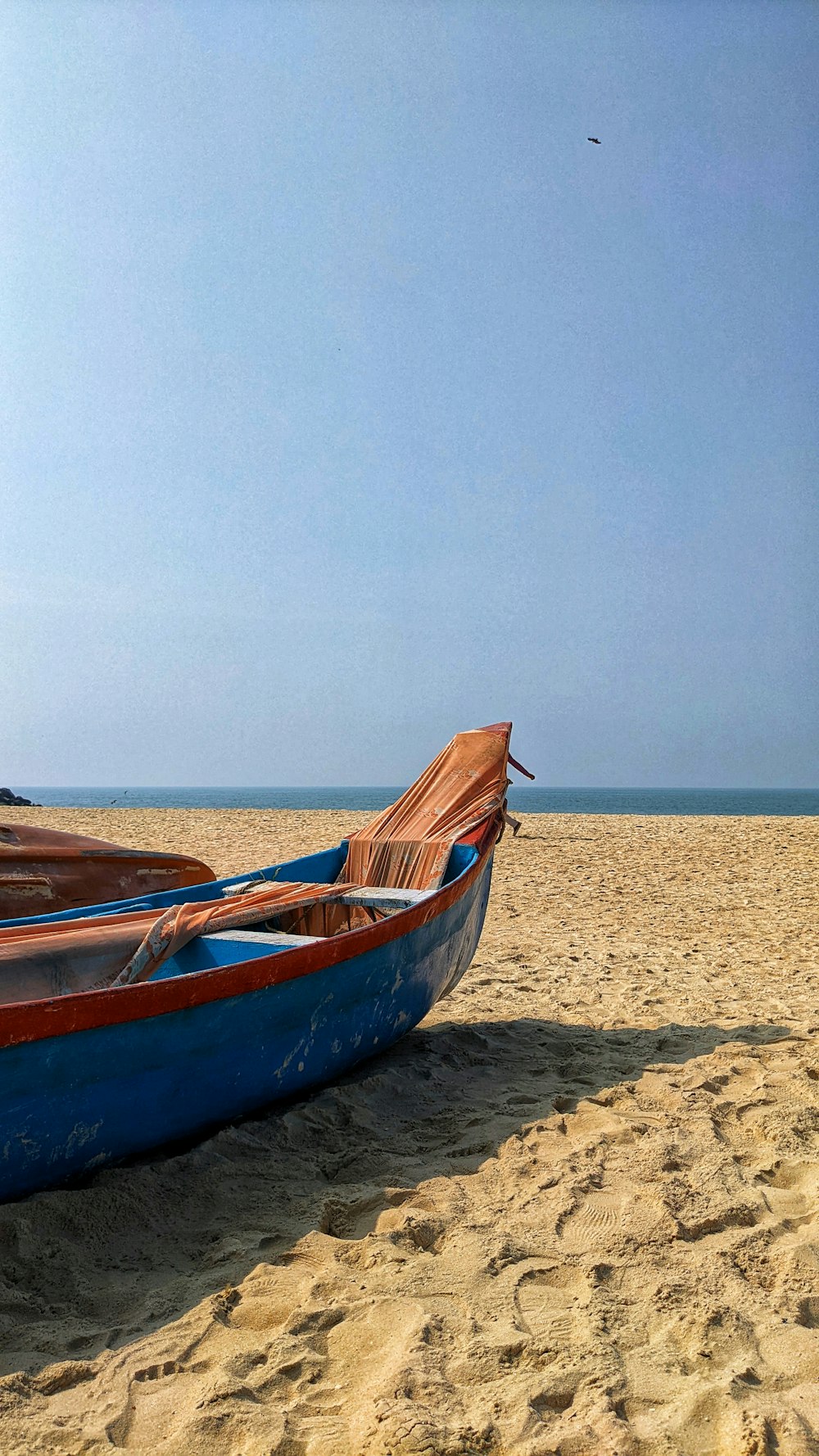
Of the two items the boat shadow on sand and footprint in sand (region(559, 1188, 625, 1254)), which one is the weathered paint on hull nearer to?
the boat shadow on sand

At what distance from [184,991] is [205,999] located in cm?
11

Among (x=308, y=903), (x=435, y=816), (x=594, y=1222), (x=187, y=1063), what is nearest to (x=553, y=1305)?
(x=594, y=1222)

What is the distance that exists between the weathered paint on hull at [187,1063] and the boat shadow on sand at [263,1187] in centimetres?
12

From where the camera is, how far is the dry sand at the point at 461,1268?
205cm

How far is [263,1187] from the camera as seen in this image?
330 centimetres

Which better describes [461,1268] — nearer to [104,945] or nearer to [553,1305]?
[553,1305]

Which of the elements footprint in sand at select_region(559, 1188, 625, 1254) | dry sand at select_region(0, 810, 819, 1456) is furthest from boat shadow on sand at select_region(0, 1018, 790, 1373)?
footprint in sand at select_region(559, 1188, 625, 1254)

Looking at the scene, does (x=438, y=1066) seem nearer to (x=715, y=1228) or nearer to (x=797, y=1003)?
(x=715, y=1228)

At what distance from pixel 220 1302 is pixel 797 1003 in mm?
4397

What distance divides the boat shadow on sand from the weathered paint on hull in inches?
4.9

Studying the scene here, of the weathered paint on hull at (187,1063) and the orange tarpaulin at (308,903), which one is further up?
the orange tarpaulin at (308,903)

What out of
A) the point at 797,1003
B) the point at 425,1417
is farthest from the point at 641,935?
the point at 425,1417

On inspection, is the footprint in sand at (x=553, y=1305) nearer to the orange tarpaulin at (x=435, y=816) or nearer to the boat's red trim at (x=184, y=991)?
the boat's red trim at (x=184, y=991)

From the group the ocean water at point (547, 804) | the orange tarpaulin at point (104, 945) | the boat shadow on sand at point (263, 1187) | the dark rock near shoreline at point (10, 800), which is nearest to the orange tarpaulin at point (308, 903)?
the orange tarpaulin at point (104, 945)
